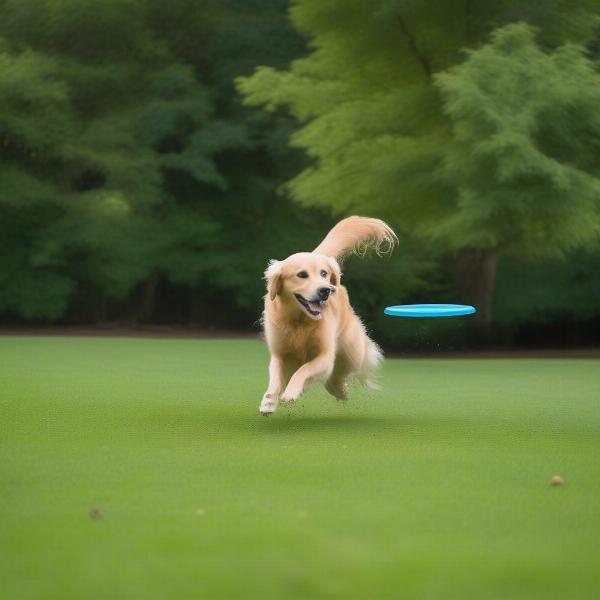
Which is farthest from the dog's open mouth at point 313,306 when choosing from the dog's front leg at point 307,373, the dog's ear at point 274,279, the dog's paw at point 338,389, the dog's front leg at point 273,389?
the dog's paw at point 338,389

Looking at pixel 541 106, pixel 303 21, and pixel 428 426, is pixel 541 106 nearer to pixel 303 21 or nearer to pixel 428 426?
pixel 303 21

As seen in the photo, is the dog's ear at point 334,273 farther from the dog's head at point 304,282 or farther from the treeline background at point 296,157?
the treeline background at point 296,157

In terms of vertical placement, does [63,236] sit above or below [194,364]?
above

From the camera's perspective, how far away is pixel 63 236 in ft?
92.7

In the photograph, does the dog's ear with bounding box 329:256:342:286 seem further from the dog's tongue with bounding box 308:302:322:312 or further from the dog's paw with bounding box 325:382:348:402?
the dog's paw with bounding box 325:382:348:402

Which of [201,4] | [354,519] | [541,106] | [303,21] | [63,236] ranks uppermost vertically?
[201,4]

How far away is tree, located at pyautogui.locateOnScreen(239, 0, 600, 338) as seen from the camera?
786 inches

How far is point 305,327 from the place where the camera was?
9383 millimetres

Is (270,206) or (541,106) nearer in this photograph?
(541,106)

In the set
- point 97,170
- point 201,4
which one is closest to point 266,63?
point 201,4

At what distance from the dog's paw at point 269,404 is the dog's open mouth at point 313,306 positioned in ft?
2.59

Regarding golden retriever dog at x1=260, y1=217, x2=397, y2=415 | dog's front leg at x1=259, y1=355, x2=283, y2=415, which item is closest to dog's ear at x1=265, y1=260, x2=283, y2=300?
golden retriever dog at x1=260, y1=217, x2=397, y2=415

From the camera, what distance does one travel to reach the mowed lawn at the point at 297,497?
4.21 meters

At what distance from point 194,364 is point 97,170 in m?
12.6
